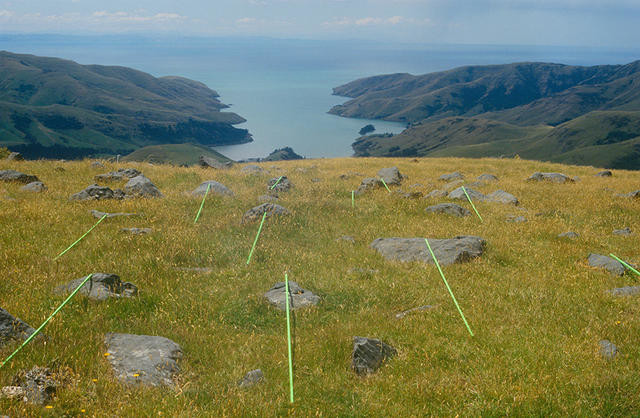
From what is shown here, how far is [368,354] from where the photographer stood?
7480 millimetres

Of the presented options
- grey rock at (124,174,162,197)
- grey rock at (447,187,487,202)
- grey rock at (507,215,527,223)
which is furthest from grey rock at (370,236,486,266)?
grey rock at (124,174,162,197)

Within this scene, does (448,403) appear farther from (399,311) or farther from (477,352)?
(399,311)

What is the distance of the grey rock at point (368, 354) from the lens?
24.0 ft

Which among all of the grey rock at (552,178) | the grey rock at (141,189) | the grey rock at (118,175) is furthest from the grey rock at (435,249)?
the grey rock at (552,178)

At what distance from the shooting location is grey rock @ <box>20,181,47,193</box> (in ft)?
59.8

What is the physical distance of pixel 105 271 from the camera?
1083 centimetres

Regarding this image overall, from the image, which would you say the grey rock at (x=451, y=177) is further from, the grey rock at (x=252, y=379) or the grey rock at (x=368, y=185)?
the grey rock at (x=252, y=379)

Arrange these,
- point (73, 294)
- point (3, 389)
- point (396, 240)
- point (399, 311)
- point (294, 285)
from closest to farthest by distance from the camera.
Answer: point (3, 389), point (73, 294), point (399, 311), point (294, 285), point (396, 240)

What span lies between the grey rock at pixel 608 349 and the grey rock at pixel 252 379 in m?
6.08

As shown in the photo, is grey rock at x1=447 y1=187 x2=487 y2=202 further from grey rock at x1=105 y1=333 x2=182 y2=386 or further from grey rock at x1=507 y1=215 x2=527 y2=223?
grey rock at x1=105 y1=333 x2=182 y2=386

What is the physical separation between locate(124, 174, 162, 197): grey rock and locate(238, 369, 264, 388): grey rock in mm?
14143

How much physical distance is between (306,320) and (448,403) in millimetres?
3651

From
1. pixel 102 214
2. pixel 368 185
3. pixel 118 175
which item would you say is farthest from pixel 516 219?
pixel 118 175

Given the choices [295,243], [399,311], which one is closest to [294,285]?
[399,311]
